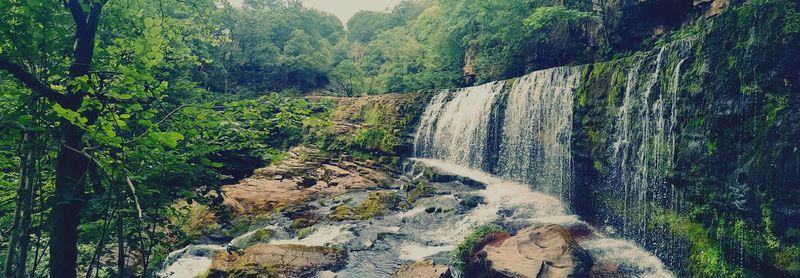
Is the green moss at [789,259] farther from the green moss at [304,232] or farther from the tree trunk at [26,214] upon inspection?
the green moss at [304,232]

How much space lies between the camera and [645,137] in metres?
9.51

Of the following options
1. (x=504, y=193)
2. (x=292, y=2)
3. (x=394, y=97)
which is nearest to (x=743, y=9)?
(x=504, y=193)

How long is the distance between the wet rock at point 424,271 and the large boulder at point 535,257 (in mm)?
974

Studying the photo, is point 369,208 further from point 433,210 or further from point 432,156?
point 432,156

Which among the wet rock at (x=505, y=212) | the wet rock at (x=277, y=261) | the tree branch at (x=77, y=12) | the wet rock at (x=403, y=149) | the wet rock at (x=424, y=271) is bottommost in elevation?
the wet rock at (x=277, y=261)

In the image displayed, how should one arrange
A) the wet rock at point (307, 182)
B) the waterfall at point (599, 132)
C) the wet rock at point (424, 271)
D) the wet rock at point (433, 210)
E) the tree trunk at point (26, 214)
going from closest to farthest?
the tree trunk at point (26, 214), the wet rock at point (424, 271), the waterfall at point (599, 132), the wet rock at point (433, 210), the wet rock at point (307, 182)

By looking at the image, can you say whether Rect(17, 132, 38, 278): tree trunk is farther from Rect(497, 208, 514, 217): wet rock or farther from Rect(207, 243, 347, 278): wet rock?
Rect(497, 208, 514, 217): wet rock

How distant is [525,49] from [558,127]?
9845mm

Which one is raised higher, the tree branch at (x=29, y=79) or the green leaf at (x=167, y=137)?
the tree branch at (x=29, y=79)

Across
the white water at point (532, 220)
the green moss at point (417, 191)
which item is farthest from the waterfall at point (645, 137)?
the green moss at point (417, 191)

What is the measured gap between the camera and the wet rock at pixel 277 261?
860 centimetres

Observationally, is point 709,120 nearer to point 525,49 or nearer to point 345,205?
point 345,205

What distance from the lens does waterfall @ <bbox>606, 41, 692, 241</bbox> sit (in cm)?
884

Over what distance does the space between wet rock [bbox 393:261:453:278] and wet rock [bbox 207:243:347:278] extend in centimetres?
172
